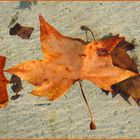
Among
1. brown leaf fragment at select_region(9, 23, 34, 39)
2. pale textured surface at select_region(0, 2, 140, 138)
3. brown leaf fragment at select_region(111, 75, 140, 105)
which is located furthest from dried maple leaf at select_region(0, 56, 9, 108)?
brown leaf fragment at select_region(111, 75, 140, 105)

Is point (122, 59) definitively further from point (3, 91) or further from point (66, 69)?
point (3, 91)

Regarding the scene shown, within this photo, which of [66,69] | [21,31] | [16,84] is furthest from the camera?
[21,31]

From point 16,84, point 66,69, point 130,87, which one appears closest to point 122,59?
point 130,87

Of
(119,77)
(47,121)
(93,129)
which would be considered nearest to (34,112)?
(47,121)

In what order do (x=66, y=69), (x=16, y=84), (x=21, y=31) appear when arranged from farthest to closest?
1. (x=21, y=31)
2. (x=16, y=84)
3. (x=66, y=69)

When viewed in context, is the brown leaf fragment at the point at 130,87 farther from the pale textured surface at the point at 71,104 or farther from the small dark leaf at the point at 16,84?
the small dark leaf at the point at 16,84

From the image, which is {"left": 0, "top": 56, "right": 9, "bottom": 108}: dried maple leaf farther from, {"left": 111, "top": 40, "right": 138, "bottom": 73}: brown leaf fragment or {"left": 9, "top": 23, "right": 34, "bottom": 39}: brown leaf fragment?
{"left": 111, "top": 40, "right": 138, "bottom": 73}: brown leaf fragment
